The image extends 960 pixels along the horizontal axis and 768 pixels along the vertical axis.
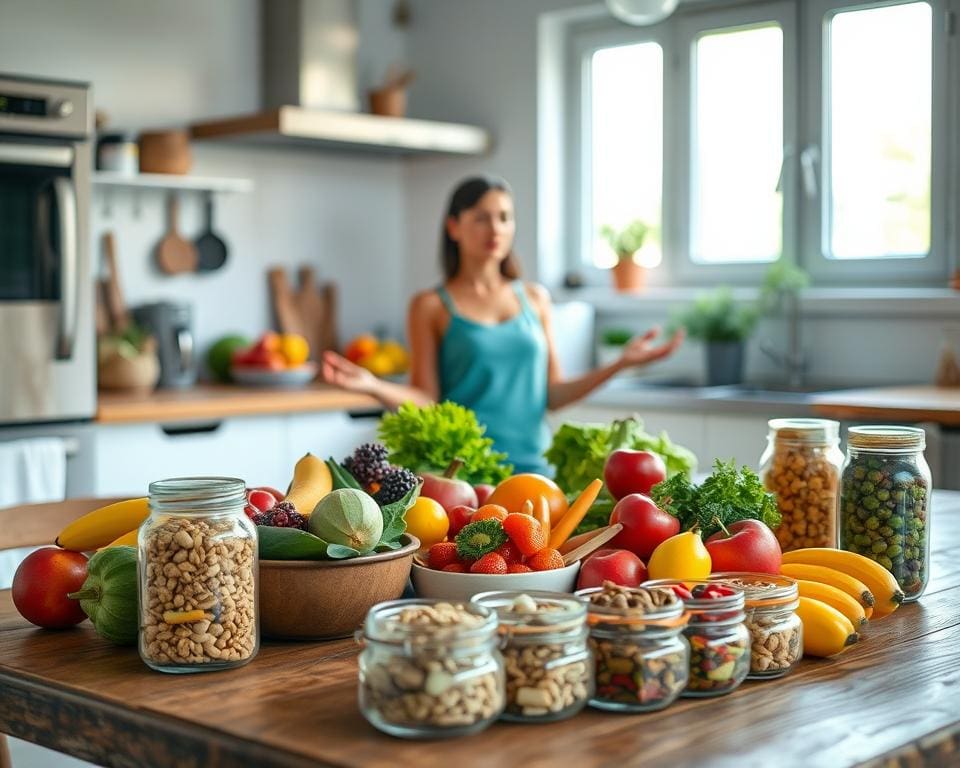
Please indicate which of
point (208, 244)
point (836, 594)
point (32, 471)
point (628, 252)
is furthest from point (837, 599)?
point (208, 244)

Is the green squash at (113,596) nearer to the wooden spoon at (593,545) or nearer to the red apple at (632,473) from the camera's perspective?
the wooden spoon at (593,545)

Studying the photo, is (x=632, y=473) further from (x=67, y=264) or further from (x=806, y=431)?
(x=67, y=264)

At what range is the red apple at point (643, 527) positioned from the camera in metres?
1.44

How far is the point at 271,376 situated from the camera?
4.29m

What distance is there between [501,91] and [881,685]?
13.0 ft

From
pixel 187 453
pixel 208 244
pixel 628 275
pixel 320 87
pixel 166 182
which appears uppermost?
pixel 320 87

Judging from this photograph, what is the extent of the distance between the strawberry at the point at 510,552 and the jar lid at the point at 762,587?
0.20 metres

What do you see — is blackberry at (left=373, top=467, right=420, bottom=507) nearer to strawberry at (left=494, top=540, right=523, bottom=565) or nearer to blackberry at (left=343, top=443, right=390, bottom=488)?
blackberry at (left=343, top=443, right=390, bottom=488)

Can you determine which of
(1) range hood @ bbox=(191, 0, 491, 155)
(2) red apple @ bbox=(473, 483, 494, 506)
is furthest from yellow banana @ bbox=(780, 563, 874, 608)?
(1) range hood @ bbox=(191, 0, 491, 155)

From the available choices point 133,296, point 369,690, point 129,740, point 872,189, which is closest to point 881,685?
point 369,690

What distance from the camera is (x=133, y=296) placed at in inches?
171

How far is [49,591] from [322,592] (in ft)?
1.06

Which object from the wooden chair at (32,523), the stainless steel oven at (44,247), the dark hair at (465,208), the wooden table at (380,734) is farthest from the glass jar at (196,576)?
the stainless steel oven at (44,247)

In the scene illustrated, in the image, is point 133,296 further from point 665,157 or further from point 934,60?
point 934,60
